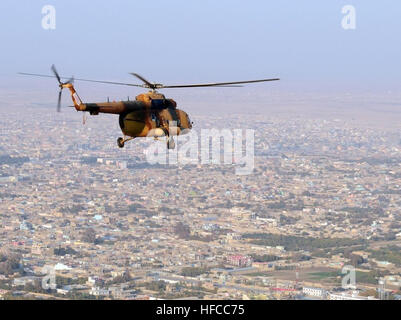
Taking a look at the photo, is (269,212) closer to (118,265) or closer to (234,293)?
(118,265)

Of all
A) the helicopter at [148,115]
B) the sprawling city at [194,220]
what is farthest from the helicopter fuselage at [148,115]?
the sprawling city at [194,220]

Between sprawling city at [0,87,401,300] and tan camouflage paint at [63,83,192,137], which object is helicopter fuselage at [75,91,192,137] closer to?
tan camouflage paint at [63,83,192,137]

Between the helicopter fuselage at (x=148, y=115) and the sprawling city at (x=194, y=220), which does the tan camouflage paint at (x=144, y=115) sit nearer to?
the helicopter fuselage at (x=148, y=115)

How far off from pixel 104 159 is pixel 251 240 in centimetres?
5117

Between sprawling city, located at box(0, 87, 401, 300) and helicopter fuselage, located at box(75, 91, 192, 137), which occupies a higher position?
helicopter fuselage, located at box(75, 91, 192, 137)

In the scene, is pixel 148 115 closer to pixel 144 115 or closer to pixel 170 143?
pixel 144 115

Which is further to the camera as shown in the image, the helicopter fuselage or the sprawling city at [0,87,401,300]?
the sprawling city at [0,87,401,300]

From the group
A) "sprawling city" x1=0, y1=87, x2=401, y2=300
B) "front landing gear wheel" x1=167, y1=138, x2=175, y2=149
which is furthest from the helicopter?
"sprawling city" x1=0, y1=87, x2=401, y2=300

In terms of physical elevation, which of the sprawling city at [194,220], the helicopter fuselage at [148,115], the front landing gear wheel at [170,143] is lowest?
the sprawling city at [194,220]

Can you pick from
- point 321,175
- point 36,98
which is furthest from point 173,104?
point 36,98
